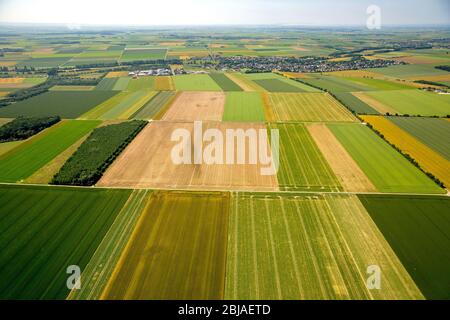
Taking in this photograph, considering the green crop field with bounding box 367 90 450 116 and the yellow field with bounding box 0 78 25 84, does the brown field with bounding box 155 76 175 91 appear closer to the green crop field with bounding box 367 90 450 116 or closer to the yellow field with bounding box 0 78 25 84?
the yellow field with bounding box 0 78 25 84

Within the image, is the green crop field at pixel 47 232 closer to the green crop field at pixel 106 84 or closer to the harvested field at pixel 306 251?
the harvested field at pixel 306 251

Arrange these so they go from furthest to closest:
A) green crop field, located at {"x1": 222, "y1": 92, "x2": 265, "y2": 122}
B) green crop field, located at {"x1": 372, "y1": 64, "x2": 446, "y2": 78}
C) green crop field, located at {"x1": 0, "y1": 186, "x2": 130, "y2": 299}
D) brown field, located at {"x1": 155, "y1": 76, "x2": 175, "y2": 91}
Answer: green crop field, located at {"x1": 372, "y1": 64, "x2": 446, "y2": 78}, brown field, located at {"x1": 155, "y1": 76, "x2": 175, "y2": 91}, green crop field, located at {"x1": 222, "y1": 92, "x2": 265, "y2": 122}, green crop field, located at {"x1": 0, "y1": 186, "x2": 130, "y2": 299}

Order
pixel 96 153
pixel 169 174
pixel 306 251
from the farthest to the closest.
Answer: pixel 96 153 < pixel 169 174 < pixel 306 251

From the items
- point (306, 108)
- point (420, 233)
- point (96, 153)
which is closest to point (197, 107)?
point (306, 108)

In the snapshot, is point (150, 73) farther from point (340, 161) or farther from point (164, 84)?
point (340, 161)

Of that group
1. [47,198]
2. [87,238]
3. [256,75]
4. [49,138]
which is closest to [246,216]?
[87,238]

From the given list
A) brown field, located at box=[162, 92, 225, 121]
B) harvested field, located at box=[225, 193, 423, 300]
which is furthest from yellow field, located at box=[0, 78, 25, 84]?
harvested field, located at box=[225, 193, 423, 300]
